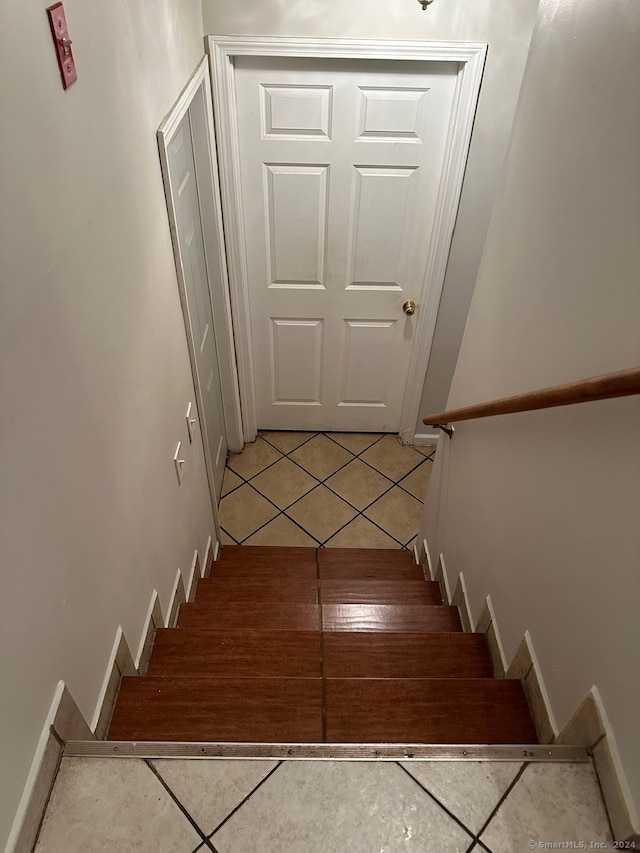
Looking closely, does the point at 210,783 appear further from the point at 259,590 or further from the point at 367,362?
the point at 367,362

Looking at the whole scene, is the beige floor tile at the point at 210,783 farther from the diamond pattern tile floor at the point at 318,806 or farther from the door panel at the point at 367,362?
the door panel at the point at 367,362

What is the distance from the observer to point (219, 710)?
1.22 meters

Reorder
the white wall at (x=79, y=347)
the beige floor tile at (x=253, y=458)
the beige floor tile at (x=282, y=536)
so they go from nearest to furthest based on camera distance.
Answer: the white wall at (x=79, y=347)
the beige floor tile at (x=282, y=536)
the beige floor tile at (x=253, y=458)

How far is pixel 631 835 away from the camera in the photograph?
88 centimetres

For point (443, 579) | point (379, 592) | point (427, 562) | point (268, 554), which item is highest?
point (443, 579)

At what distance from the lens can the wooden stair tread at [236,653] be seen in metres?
1.50

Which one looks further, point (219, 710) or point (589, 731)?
point (219, 710)

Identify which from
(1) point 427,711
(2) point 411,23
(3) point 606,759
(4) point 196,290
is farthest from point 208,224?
(3) point 606,759

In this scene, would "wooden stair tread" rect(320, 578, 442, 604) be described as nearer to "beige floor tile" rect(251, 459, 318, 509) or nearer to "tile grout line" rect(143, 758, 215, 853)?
"beige floor tile" rect(251, 459, 318, 509)

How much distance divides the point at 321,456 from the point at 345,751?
231cm

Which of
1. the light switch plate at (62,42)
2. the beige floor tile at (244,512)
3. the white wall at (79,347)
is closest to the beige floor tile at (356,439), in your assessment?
the beige floor tile at (244,512)

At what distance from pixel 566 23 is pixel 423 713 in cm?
158

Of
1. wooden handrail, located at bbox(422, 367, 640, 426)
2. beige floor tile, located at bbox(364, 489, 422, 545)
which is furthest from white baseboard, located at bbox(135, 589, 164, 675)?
beige floor tile, located at bbox(364, 489, 422, 545)

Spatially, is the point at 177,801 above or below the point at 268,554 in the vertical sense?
above
